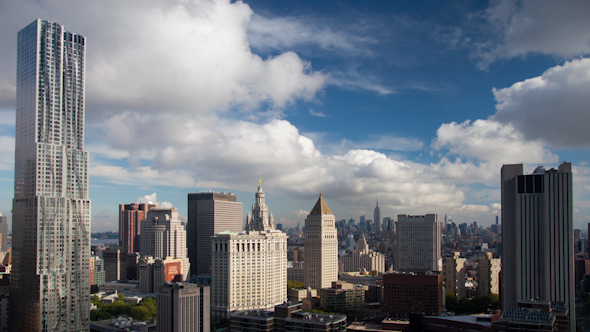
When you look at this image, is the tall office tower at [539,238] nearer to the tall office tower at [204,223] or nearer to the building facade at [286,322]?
the building facade at [286,322]

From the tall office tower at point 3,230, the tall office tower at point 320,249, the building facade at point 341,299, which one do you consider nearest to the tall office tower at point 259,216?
the tall office tower at point 320,249

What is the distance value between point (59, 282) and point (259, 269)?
44.3 m

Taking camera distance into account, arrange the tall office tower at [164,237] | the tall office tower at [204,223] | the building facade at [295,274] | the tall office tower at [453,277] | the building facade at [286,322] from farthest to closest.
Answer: the tall office tower at [204,223], the tall office tower at [164,237], the building facade at [295,274], the tall office tower at [453,277], the building facade at [286,322]

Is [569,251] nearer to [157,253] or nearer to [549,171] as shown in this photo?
[549,171]

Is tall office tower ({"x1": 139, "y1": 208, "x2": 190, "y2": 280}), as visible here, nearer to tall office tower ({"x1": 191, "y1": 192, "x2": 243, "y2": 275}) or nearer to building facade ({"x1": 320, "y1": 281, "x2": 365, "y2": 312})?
tall office tower ({"x1": 191, "y1": 192, "x2": 243, "y2": 275})

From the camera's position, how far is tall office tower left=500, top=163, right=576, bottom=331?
3140 inches

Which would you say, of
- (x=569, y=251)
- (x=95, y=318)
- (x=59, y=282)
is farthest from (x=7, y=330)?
(x=569, y=251)

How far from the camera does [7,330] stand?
8619cm

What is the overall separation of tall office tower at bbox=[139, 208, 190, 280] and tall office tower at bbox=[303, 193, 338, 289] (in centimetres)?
6567

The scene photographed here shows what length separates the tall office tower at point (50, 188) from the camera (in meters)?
82.0

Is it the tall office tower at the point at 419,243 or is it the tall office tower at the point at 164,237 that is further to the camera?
the tall office tower at the point at 164,237

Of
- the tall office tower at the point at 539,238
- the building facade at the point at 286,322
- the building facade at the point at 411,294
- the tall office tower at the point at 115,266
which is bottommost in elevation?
the tall office tower at the point at 115,266

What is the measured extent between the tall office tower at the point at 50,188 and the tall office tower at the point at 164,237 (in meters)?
97.3

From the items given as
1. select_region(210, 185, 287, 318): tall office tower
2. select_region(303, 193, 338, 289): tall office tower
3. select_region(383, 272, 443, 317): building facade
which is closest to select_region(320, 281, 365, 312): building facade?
select_region(383, 272, 443, 317): building facade
